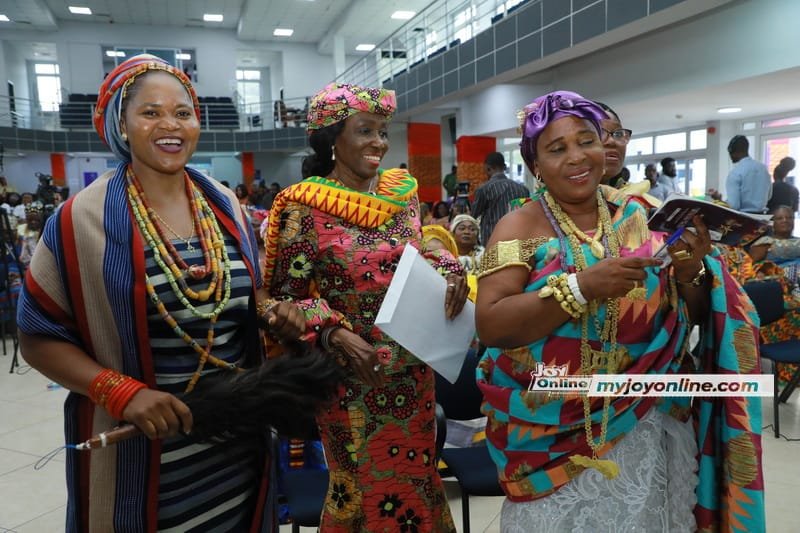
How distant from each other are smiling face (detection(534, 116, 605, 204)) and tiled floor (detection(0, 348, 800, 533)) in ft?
6.10

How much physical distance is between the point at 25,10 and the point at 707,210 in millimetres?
21079

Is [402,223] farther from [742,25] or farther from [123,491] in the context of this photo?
[742,25]

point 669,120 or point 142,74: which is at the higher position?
point 669,120

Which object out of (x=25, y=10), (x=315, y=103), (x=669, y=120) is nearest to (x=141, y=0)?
(x=25, y=10)

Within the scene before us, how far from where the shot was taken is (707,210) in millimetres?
1213

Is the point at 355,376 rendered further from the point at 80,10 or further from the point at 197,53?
the point at 197,53

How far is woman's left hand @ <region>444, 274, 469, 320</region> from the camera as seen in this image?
169cm

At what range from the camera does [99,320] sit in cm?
118

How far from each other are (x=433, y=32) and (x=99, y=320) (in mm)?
15373

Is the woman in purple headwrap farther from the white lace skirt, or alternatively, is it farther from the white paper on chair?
the white paper on chair

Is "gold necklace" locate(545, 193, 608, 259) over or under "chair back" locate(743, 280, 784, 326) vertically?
over

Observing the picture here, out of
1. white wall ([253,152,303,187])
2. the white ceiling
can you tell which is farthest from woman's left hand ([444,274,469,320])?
white wall ([253,152,303,187])

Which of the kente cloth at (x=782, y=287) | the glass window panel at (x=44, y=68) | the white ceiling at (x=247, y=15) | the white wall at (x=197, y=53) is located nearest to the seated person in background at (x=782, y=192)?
the kente cloth at (x=782, y=287)

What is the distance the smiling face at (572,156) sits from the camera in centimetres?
138
